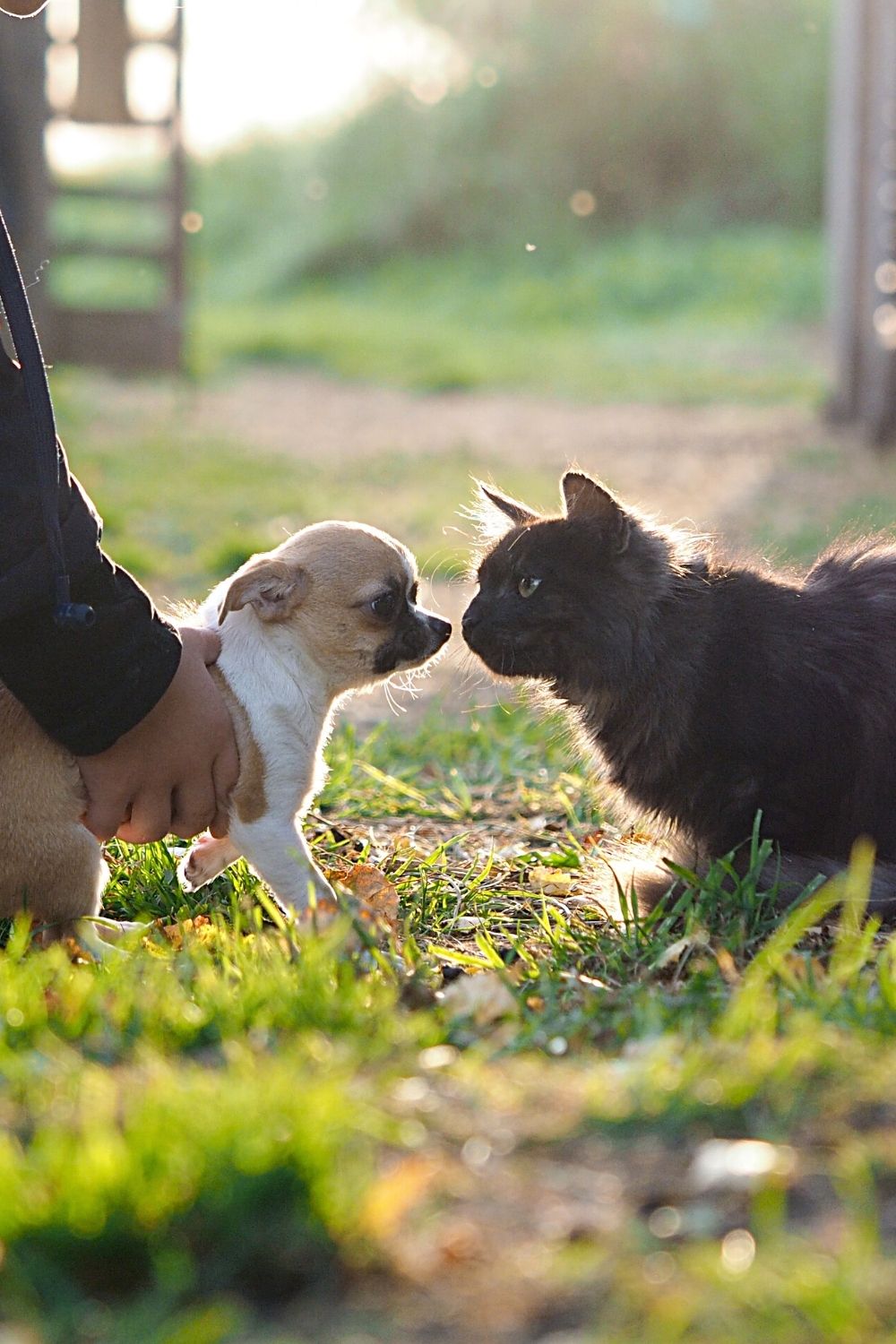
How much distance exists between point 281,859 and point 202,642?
1.90 ft

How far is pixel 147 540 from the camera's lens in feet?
27.9

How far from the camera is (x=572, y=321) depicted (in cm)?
2184

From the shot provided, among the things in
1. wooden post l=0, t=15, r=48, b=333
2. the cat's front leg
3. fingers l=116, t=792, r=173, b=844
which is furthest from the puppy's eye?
wooden post l=0, t=15, r=48, b=333

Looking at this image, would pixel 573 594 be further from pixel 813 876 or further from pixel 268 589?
pixel 813 876

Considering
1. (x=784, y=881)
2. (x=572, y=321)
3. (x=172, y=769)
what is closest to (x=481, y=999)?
(x=784, y=881)

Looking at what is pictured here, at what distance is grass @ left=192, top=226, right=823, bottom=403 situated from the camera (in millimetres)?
16875

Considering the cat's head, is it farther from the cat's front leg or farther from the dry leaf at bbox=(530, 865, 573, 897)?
the cat's front leg

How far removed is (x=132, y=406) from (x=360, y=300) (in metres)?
11.9

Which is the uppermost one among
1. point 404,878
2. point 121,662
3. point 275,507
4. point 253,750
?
point 121,662

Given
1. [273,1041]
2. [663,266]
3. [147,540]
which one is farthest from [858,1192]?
[663,266]

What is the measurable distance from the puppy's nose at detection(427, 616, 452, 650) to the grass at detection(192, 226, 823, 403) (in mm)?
11736

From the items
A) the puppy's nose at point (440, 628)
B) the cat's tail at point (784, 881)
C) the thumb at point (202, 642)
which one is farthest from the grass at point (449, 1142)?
the puppy's nose at point (440, 628)

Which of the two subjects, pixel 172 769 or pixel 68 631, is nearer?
pixel 68 631

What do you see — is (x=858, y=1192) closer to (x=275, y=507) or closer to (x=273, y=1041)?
(x=273, y=1041)
